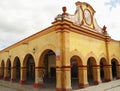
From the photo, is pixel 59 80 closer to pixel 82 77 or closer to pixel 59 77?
pixel 59 77

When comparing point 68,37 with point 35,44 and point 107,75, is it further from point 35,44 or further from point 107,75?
point 107,75

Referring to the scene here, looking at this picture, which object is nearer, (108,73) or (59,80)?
(59,80)

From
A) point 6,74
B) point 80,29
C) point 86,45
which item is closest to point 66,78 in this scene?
point 86,45

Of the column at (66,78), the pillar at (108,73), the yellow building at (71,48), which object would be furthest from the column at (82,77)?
the pillar at (108,73)

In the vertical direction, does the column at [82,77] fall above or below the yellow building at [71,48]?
below

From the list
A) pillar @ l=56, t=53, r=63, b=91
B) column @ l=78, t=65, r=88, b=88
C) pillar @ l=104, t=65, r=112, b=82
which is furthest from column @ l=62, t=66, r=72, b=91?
pillar @ l=104, t=65, r=112, b=82

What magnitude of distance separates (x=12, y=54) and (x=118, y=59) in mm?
12543

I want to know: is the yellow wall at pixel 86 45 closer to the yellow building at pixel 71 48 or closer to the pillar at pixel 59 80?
the yellow building at pixel 71 48

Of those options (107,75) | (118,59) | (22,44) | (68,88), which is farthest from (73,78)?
(68,88)

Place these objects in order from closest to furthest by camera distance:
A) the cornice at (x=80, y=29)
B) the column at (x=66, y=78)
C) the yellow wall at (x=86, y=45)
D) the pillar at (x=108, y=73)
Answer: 1. the column at (x=66, y=78)
2. the cornice at (x=80, y=29)
3. the yellow wall at (x=86, y=45)
4. the pillar at (x=108, y=73)

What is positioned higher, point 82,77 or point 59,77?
point 59,77

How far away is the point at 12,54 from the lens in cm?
1992

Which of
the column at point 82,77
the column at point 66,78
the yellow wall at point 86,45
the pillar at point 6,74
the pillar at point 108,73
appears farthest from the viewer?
the pillar at point 6,74

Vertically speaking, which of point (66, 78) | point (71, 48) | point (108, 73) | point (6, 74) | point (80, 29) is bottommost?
point (6, 74)
